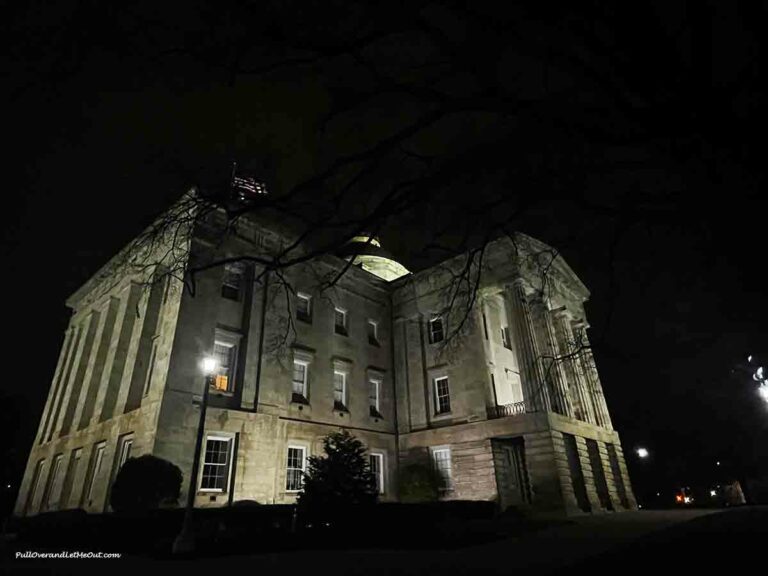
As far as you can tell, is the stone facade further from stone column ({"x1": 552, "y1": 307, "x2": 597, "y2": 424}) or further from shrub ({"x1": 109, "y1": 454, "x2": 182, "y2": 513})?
shrub ({"x1": 109, "y1": 454, "x2": 182, "y2": 513})

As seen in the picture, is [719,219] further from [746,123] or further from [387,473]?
[387,473]

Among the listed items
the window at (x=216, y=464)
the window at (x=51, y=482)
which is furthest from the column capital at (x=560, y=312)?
the window at (x=51, y=482)

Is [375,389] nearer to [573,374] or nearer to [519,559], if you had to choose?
[573,374]

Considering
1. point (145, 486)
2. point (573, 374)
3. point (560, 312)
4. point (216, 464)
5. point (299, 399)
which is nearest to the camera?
point (145, 486)

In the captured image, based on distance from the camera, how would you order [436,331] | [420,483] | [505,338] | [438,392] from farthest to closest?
[505,338] → [436,331] → [438,392] → [420,483]

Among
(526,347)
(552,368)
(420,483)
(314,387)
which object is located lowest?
(420,483)

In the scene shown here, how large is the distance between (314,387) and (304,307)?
193 inches

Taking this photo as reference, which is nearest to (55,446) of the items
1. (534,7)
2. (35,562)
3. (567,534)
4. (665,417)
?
(35,562)

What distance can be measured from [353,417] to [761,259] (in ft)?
71.7

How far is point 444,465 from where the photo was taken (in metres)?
25.5

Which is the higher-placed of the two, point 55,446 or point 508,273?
point 508,273

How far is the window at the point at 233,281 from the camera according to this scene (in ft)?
74.2

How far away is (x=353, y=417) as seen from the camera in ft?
84.1

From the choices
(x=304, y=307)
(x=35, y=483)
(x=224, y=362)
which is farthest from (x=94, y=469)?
(x=304, y=307)
